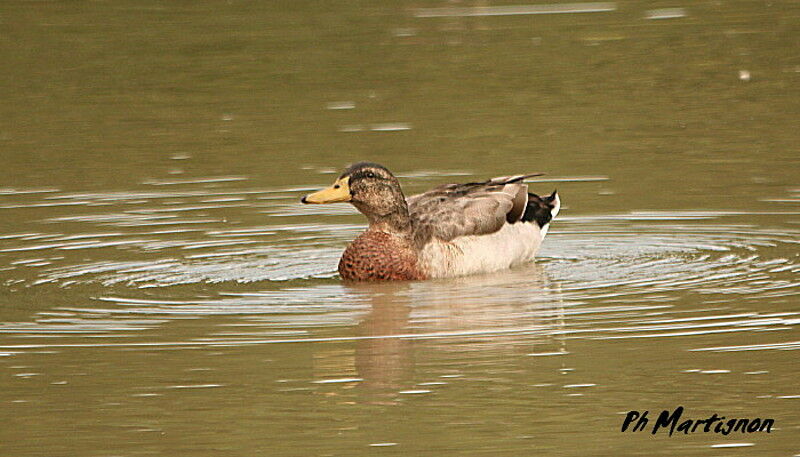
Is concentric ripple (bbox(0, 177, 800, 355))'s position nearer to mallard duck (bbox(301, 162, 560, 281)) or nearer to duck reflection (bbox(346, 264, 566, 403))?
duck reflection (bbox(346, 264, 566, 403))

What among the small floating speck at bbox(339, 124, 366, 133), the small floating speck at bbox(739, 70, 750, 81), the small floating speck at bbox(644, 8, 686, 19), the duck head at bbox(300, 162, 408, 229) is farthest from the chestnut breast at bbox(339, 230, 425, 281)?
the small floating speck at bbox(644, 8, 686, 19)

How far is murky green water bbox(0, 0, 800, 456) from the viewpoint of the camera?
34.8 ft

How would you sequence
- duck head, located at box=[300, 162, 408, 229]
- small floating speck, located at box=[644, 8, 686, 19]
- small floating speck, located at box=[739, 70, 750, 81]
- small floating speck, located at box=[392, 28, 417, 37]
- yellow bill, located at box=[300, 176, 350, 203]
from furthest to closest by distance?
small floating speck, located at box=[644, 8, 686, 19]
small floating speck, located at box=[392, 28, 417, 37]
small floating speck, located at box=[739, 70, 750, 81]
duck head, located at box=[300, 162, 408, 229]
yellow bill, located at box=[300, 176, 350, 203]

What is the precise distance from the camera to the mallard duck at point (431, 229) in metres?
15.0

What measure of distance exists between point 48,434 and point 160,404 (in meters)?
0.73

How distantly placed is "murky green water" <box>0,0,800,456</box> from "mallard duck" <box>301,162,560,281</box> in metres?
0.26

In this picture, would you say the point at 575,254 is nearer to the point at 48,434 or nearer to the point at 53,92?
the point at 48,434

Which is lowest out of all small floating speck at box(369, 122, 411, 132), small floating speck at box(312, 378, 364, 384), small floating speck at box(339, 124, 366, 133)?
small floating speck at box(312, 378, 364, 384)

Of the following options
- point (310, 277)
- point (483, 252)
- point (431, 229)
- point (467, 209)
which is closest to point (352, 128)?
point (467, 209)

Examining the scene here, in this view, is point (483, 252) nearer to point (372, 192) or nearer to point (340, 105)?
point (372, 192)

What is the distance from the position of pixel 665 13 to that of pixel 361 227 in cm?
1542

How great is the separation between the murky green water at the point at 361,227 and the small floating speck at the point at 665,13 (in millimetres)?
85

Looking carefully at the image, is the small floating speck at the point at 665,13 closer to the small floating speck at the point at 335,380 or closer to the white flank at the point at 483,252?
the white flank at the point at 483,252

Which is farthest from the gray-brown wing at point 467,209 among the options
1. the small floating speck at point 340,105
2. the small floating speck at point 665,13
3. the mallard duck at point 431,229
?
the small floating speck at point 665,13
